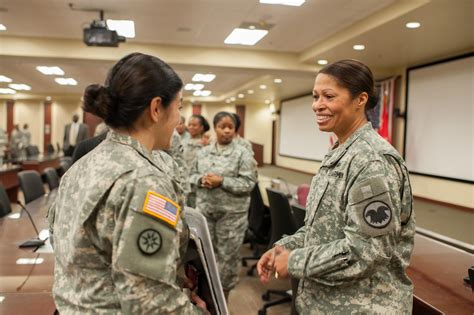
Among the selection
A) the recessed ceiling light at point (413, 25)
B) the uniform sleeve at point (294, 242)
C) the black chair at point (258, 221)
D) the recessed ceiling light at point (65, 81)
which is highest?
the recessed ceiling light at point (65, 81)

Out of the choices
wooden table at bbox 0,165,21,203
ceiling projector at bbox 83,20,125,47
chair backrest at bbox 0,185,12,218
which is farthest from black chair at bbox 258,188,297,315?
wooden table at bbox 0,165,21,203

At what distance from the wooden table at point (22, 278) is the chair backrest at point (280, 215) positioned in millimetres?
1643

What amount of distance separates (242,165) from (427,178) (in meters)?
6.00

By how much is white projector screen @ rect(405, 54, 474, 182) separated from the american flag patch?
7.43 metres

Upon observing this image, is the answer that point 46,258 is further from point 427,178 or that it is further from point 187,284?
point 427,178

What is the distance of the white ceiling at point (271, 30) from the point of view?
222 inches

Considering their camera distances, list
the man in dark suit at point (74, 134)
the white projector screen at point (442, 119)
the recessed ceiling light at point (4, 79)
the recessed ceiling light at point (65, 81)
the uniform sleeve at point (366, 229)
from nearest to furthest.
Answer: the uniform sleeve at point (366, 229), the white projector screen at point (442, 119), the man in dark suit at point (74, 134), the recessed ceiling light at point (4, 79), the recessed ceiling light at point (65, 81)

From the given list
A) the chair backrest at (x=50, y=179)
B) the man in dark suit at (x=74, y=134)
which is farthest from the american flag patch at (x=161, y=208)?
the man in dark suit at (x=74, y=134)

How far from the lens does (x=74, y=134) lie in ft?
40.2

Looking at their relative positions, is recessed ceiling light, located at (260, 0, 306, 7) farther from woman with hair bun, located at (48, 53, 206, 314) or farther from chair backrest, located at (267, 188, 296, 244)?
woman with hair bun, located at (48, 53, 206, 314)

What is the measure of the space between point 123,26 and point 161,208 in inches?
259

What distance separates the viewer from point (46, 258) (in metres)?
2.27

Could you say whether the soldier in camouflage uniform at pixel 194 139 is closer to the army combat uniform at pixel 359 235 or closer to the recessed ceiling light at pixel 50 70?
the army combat uniform at pixel 359 235

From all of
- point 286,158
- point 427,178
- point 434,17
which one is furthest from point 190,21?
point 286,158
